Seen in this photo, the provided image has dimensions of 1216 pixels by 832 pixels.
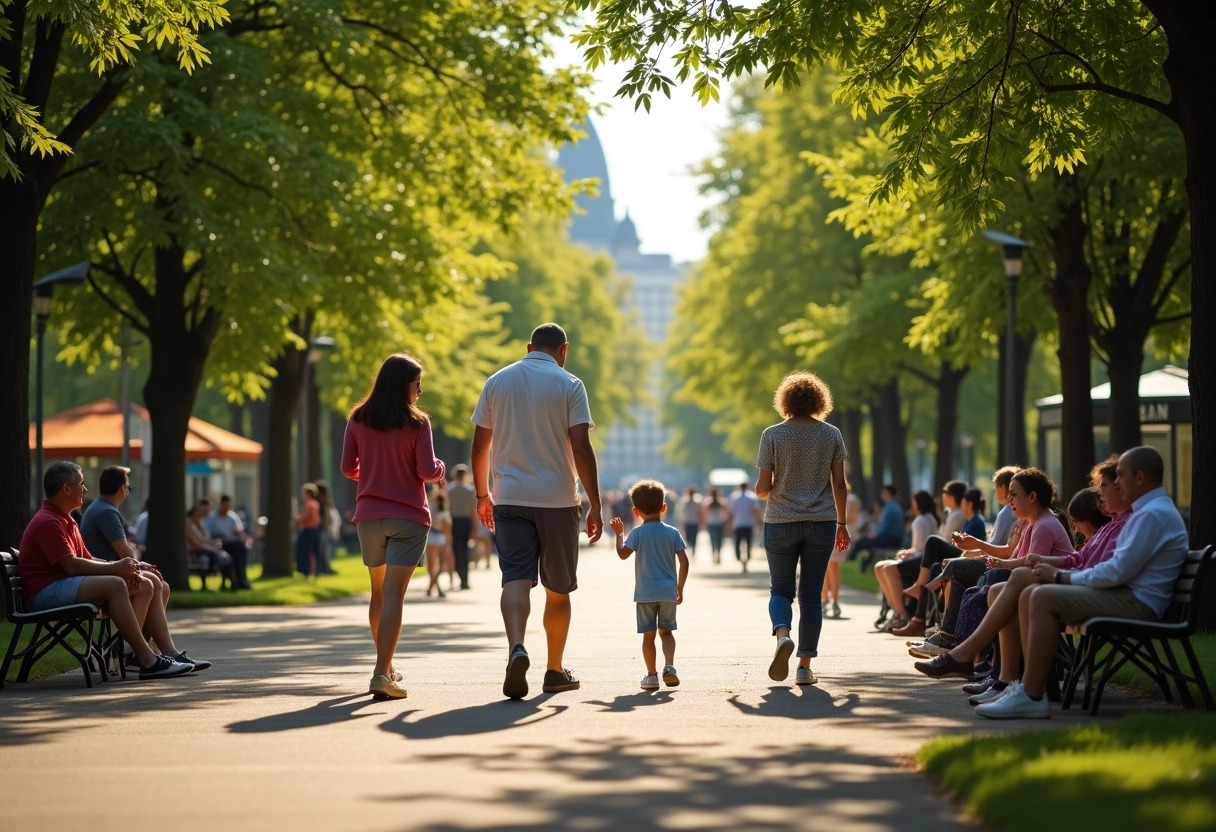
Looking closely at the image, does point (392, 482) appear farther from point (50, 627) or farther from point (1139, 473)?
point (1139, 473)

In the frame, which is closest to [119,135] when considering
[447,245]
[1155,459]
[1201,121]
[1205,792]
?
[447,245]

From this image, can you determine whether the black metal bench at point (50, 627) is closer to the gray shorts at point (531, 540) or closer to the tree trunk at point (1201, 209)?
the gray shorts at point (531, 540)

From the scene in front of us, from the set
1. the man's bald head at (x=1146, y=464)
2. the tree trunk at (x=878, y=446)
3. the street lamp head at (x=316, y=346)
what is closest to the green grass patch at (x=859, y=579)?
the street lamp head at (x=316, y=346)

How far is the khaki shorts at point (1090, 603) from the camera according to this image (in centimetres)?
959

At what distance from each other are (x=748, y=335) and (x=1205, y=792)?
125 ft

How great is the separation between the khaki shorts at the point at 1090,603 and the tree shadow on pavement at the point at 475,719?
8.65 ft

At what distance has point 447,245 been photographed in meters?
25.7

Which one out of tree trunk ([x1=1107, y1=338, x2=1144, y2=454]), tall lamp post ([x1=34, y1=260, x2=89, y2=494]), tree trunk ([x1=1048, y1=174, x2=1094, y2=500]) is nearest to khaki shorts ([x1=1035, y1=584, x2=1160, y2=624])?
tree trunk ([x1=1048, y1=174, x2=1094, y2=500])

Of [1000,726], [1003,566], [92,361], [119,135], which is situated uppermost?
[119,135]

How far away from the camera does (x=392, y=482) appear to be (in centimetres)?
1088

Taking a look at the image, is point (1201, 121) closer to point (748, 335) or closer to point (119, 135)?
point (119, 135)

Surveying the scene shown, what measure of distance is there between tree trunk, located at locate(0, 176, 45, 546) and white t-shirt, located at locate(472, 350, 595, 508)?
775cm

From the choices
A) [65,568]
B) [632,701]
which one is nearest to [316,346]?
[65,568]

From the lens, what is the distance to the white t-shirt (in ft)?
35.5
